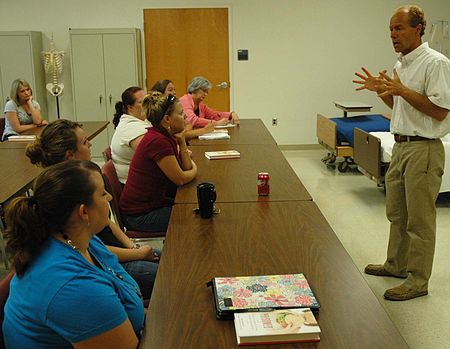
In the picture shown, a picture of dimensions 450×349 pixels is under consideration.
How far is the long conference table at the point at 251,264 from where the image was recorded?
1.44m

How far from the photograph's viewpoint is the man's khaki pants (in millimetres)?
2957

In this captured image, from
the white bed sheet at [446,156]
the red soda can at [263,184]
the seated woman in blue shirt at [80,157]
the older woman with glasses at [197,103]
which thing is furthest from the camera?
the older woman with glasses at [197,103]

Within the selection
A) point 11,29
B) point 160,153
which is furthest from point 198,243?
point 11,29

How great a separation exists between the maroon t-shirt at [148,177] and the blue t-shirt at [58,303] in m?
1.55

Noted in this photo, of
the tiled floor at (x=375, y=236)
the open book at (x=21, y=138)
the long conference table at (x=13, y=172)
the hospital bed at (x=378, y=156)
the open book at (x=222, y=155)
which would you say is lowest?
the tiled floor at (x=375, y=236)

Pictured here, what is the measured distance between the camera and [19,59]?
723 cm

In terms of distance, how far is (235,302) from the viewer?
1563 mm

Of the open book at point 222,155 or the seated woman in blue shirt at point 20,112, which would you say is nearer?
the open book at point 222,155

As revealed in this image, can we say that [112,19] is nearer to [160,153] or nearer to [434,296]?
[160,153]

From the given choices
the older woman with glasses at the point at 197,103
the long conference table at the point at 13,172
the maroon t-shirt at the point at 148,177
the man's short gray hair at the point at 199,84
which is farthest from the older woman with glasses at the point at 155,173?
the man's short gray hair at the point at 199,84

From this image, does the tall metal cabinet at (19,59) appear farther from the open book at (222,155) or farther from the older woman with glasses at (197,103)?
the open book at (222,155)

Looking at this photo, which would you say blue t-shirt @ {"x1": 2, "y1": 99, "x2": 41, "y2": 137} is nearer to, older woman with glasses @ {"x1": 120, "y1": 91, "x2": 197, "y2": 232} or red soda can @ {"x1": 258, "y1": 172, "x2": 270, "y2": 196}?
older woman with glasses @ {"x1": 120, "y1": 91, "x2": 197, "y2": 232}

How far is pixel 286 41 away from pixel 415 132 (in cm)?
497

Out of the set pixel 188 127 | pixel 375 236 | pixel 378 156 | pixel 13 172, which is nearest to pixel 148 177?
pixel 13 172
